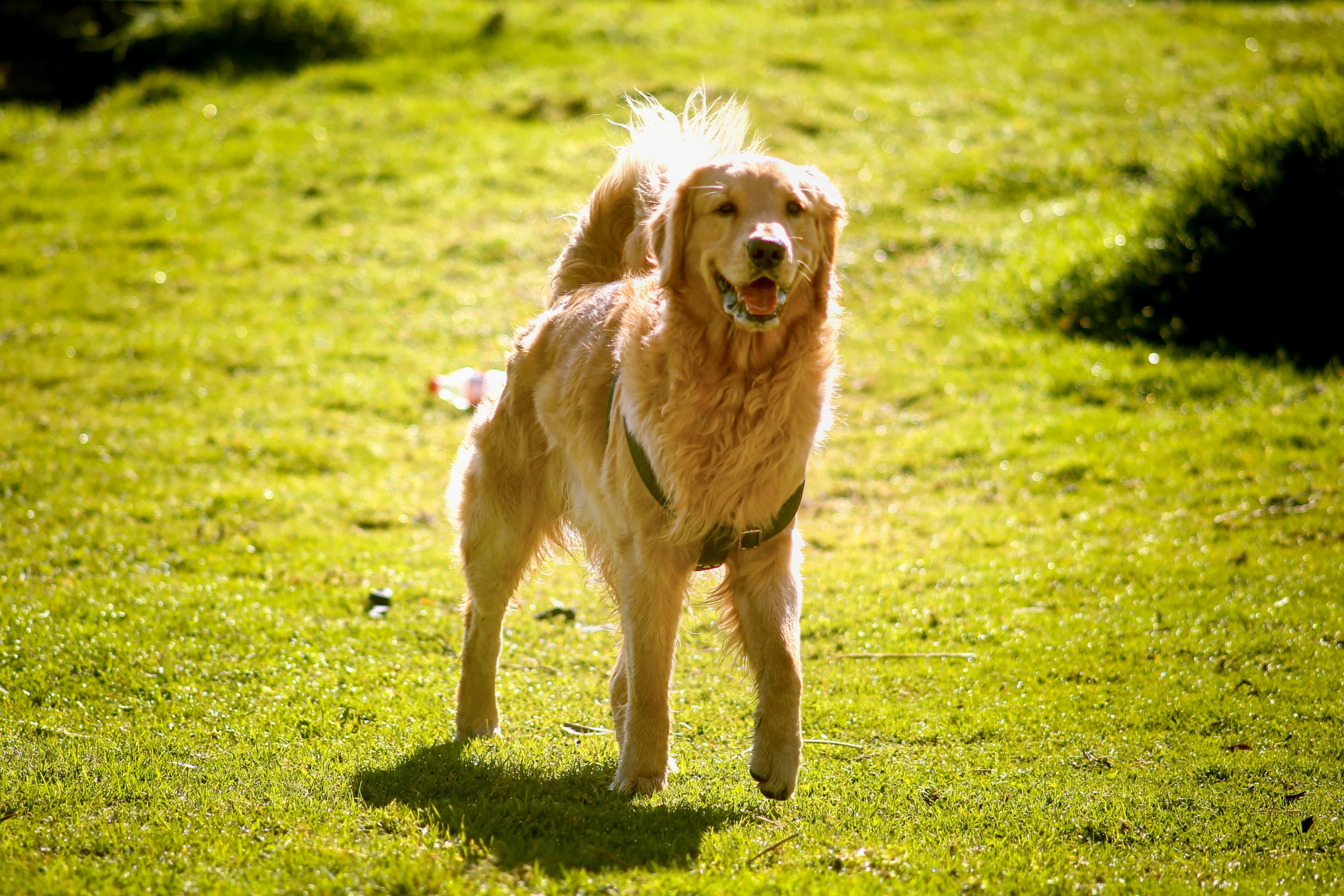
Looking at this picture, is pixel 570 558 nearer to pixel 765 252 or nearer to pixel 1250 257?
pixel 765 252

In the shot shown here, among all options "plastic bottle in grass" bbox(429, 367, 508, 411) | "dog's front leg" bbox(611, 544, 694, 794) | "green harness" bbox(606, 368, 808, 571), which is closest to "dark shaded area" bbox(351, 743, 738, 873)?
"dog's front leg" bbox(611, 544, 694, 794)

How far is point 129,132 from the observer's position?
16453 mm

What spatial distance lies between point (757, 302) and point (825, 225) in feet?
1.88

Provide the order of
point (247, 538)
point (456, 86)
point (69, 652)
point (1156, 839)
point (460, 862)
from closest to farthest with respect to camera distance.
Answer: point (460, 862) < point (1156, 839) < point (69, 652) < point (247, 538) < point (456, 86)

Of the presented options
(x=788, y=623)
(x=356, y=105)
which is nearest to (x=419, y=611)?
(x=788, y=623)

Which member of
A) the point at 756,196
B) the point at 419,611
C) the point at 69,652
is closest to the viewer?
the point at 756,196

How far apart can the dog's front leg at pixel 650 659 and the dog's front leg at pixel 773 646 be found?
0.25 meters

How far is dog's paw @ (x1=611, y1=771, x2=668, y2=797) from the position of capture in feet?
15.0

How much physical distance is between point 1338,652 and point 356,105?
1458 centimetres

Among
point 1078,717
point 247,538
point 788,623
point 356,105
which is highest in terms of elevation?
point 356,105

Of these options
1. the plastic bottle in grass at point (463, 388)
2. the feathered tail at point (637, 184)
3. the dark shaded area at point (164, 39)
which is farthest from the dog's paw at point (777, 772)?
the dark shaded area at point (164, 39)

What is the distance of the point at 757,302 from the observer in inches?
173

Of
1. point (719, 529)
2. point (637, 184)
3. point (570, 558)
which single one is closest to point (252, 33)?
point (637, 184)

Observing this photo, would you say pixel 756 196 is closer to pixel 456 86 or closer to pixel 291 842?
pixel 291 842
